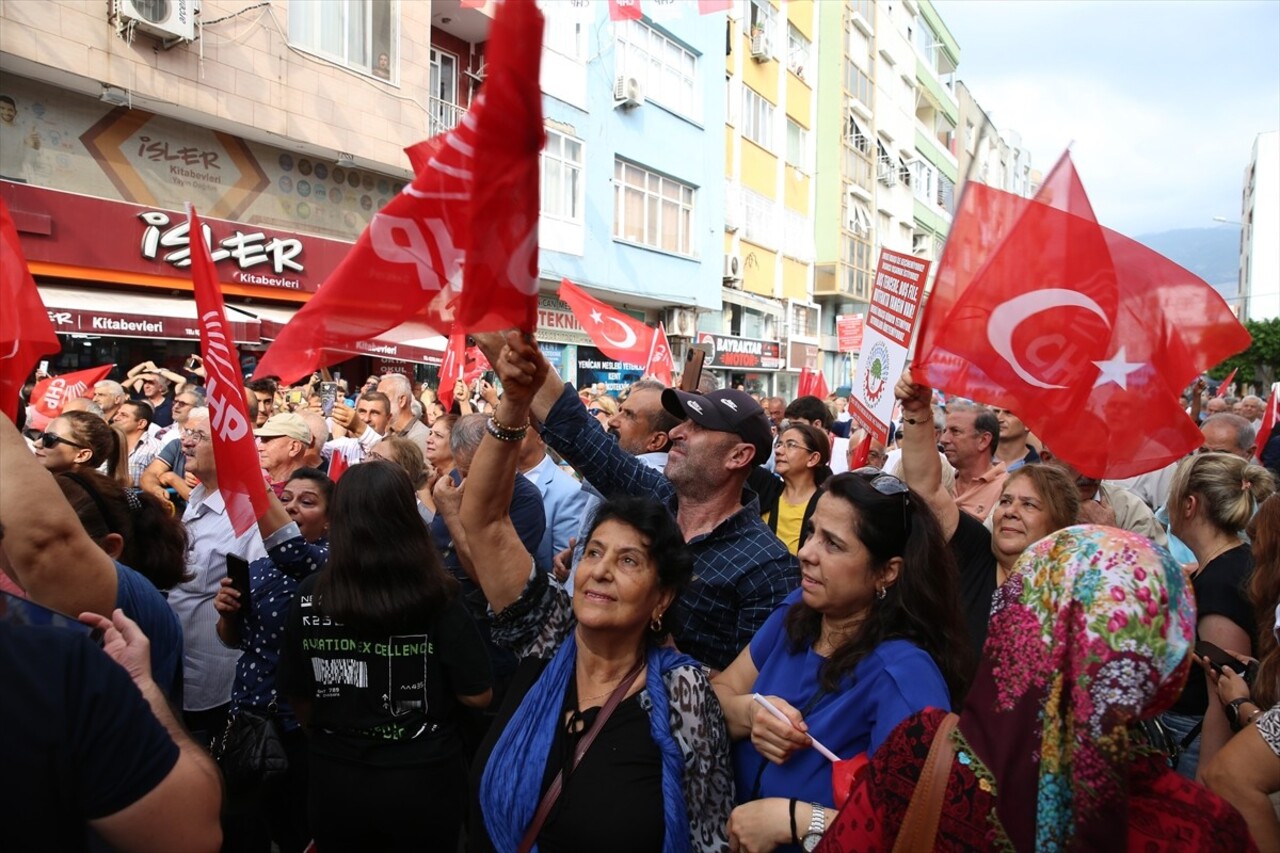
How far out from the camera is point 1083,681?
57.2 inches

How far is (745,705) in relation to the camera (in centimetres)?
228

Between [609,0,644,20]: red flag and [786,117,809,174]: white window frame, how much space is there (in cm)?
2355

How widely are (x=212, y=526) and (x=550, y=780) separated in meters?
2.51

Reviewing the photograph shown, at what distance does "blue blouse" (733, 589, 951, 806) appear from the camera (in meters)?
2.02

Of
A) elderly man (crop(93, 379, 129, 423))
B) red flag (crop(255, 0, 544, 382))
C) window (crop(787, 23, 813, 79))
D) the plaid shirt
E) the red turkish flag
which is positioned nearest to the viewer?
red flag (crop(255, 0, 544, 382))

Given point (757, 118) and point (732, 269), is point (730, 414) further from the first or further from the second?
point (757, 118)

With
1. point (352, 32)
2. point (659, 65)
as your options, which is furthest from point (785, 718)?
point (659, 65)

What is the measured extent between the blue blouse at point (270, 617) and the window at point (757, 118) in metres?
25.9

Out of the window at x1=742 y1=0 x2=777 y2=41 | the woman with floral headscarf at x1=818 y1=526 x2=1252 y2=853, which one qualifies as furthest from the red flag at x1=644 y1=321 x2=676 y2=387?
the window at x1=742 y1=0 x2=777 y2=41

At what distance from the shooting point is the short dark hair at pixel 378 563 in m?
2.87

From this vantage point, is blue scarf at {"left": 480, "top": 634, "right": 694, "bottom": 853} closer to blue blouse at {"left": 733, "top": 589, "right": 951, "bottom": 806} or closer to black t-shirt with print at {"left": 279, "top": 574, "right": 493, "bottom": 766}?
blue blouse at {"left": 733, "top": 589, "right": 951, "bottom": 806}

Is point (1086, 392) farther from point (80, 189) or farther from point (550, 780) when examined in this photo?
point (80, 189)

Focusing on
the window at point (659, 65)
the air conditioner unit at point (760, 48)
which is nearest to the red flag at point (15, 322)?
the window at point (659, 65)

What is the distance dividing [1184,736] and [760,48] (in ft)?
89.1
